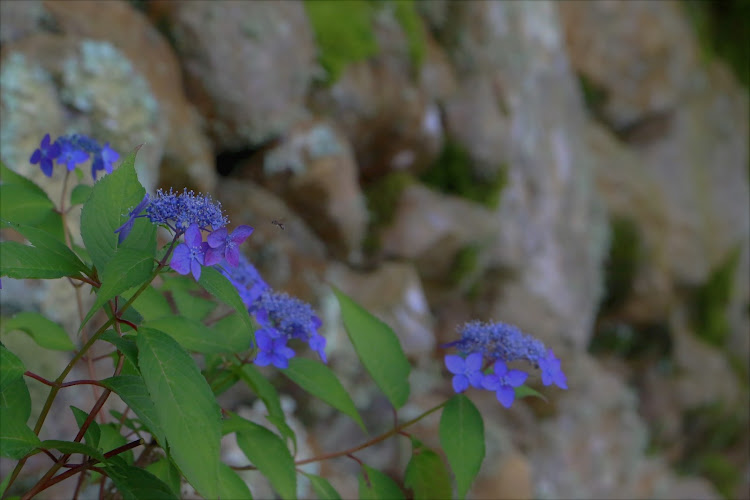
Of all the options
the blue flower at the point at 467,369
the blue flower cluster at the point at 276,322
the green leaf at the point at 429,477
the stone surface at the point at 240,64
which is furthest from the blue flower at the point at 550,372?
the stone surface at the point at 240,64

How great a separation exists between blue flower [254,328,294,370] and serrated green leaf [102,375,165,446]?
26cm

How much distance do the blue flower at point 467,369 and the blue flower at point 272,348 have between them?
0.88 ft

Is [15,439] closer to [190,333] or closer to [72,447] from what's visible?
[72,447]

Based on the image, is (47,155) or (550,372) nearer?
(550,372)

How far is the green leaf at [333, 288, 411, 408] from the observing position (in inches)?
48.2

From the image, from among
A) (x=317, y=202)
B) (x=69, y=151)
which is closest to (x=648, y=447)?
(x=317, y=202)

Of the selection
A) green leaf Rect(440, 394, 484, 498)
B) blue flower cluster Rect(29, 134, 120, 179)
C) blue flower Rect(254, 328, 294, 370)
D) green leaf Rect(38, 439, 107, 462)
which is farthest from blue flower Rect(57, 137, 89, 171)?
green leaf Rect(440, 394, 484, 498)

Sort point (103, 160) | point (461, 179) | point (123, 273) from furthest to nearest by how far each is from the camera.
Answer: point (461, 179), point (103, 160), point (123, 273)

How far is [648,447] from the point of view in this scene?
167 inches

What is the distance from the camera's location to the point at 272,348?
1124mm

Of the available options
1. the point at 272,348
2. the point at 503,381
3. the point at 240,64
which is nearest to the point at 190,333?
the point at 272,348

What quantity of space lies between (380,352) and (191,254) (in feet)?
1.88

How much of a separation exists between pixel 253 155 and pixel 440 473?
1.65m

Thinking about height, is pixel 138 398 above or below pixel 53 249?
Result: below
